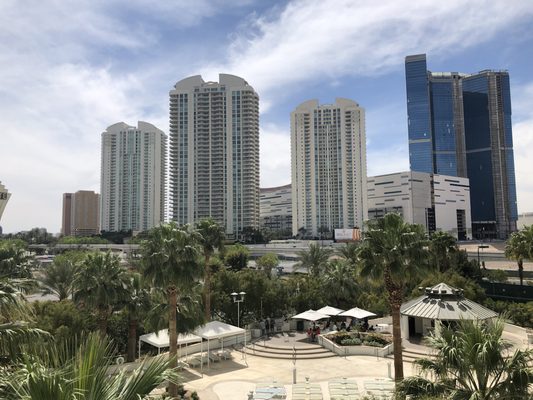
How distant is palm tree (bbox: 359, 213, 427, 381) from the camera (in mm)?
19062

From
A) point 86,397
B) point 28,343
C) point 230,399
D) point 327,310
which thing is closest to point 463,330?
point 86,397

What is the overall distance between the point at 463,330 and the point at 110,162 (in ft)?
643

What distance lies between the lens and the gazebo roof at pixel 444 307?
25.5 meters

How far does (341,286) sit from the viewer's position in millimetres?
38375

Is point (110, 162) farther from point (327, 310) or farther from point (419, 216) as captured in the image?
point (327, 310)

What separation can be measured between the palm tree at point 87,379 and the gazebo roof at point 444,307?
77.6 feet

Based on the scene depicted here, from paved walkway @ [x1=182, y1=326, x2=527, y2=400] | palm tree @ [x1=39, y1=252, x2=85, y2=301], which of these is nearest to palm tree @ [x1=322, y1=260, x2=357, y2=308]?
paved walkway @ [x1=182, y1=326, x2=527, y2=400]

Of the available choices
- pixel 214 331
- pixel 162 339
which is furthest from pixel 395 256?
pixel 162 339

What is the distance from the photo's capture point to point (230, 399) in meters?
20.6

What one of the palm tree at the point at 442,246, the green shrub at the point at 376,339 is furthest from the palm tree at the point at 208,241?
the palm tree at the point at 442,246

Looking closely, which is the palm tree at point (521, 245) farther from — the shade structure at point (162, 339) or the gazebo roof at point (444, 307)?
the shade structure at point (162, 339)

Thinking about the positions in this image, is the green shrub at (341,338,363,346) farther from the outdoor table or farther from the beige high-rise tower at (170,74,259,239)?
the beige high-rise tower at (170,74,259,239)

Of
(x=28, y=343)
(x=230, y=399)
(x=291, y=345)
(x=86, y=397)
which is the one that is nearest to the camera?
(x=86, y=397)

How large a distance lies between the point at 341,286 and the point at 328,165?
144138 mm
